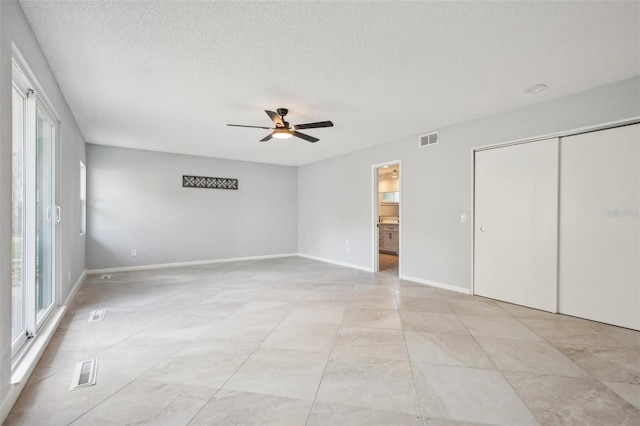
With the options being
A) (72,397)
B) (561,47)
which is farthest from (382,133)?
(72,397)

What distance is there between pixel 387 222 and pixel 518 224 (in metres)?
4.98

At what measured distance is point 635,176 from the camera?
294 centimetres

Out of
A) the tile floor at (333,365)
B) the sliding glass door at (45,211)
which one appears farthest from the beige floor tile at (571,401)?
the sliding glass door at (45,211)

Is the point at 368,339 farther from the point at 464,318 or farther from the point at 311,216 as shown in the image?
the point at 311,216

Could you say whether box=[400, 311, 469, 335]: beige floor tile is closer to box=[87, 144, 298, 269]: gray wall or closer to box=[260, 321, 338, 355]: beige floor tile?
box=[260, 321, 338, 355]: beige floor tile

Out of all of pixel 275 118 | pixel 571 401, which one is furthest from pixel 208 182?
pixel 571 401

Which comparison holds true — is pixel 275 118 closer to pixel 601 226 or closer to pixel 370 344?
pixel 370 344

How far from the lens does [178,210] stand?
21.6 feet

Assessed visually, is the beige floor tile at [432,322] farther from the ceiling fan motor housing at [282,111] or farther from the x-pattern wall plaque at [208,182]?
the x-pattern wall plaque at [208,182]

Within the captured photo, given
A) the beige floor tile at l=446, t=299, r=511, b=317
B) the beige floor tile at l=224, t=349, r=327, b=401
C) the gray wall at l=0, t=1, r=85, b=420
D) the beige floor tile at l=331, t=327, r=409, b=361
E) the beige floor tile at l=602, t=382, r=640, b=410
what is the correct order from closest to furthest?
the gray wall at l=0, t=1, r=85, b=420 → the beige floor tile at l=602, t=382, r=640, b=410 → the beige floor tile at l=224, t=349, r=327, b=401 → the beige floor tile at l=331, t=327, r=409, b=361 → the beige floor tile at l=446, t=299, r=511, b=317

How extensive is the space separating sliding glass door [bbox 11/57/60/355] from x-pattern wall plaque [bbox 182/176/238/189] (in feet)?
11.9

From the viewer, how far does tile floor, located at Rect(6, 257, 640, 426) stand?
5.72 feet

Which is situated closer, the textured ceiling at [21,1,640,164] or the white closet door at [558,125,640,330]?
the textured ceiling at [21,1,640,164]

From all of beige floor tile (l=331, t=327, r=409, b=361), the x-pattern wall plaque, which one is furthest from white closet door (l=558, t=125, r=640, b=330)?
the x-pattern wall plaque
